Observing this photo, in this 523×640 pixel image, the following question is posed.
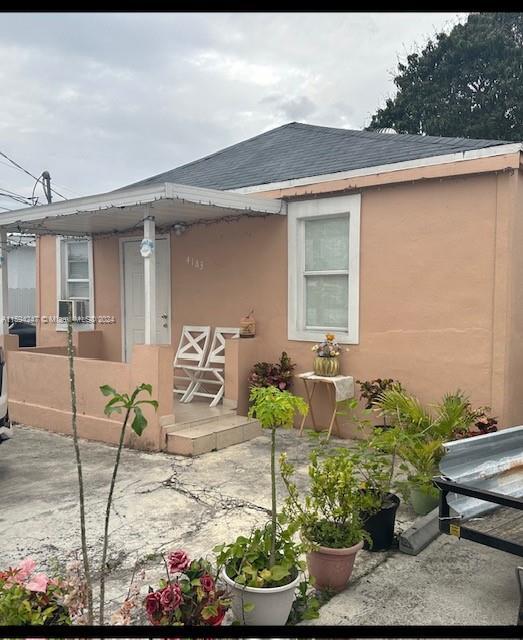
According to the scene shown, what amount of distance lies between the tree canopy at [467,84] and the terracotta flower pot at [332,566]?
55.0 feet

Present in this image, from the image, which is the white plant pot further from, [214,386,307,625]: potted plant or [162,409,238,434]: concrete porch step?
[162,409,238,434]: concrete porch step

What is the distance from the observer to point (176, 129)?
6660 millimetres

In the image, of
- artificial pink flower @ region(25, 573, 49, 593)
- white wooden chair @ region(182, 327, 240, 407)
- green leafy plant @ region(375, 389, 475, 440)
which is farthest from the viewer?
white wooden chair @ region(182, 327, 240, 407)

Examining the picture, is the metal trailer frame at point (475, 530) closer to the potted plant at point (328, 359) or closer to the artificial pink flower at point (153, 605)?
the artificial pink flower at point (153, 605)

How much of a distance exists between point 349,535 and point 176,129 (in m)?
5.45

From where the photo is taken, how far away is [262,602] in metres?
2.36

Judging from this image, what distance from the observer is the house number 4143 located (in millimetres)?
7340

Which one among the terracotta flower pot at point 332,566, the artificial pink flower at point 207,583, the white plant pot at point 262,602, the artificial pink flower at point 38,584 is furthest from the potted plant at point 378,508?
the artificial pink flower at point 38,584

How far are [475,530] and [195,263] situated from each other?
547cm

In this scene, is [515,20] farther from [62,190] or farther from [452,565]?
[452,565]

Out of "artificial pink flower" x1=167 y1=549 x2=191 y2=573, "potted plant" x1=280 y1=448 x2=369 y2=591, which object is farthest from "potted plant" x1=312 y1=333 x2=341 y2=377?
"artificial pink flower" x1=167 y1=549 x2=191 y2=573

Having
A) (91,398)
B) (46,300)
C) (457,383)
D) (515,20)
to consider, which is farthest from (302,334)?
(515,20)

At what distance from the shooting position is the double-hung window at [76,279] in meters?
8.81

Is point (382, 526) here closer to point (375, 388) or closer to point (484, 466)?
point (484, 466)
